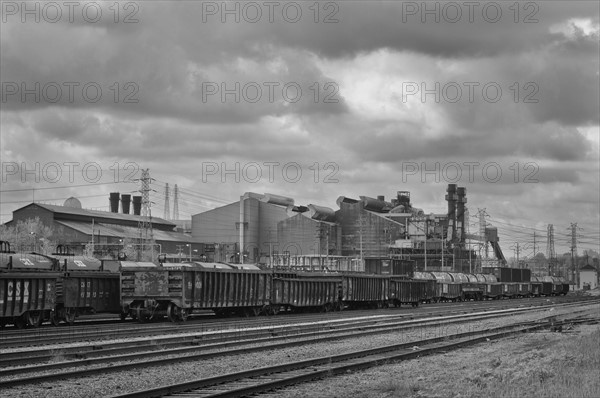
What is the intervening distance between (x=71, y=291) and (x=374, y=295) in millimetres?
26975

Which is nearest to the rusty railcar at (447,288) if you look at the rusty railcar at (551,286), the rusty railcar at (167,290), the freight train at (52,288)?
the rusty railcar at (551,286)

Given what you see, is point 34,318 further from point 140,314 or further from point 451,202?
point 451,202

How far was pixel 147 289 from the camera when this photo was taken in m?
37.0

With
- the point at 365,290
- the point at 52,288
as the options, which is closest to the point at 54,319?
the point at 52,288

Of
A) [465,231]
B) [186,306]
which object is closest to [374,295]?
[186,306]

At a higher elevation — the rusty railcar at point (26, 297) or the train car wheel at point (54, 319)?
the rusty railcar at point (26, 297)

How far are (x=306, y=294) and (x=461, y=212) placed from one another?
104755mm

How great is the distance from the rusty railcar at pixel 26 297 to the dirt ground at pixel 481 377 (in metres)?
17.1

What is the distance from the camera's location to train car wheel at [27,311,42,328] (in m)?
33.1

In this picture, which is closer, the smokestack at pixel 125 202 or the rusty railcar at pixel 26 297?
the rusty railcar at pixel 26 297

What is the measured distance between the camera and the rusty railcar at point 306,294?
4581cm

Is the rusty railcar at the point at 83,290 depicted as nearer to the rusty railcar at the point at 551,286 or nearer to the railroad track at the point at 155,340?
the railroad track at the point at 155,340

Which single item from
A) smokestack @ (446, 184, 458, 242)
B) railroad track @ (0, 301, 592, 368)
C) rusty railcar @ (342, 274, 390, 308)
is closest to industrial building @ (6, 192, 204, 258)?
smokestack @ (446, 184, 458, 242)

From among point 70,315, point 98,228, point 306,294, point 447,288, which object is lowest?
point 70,315
